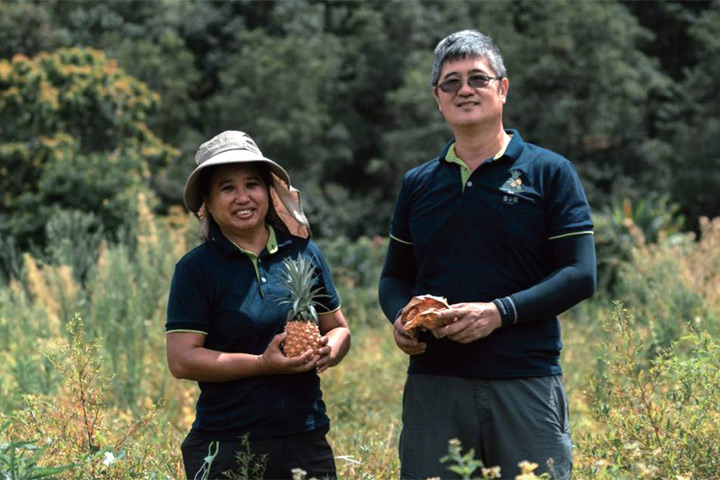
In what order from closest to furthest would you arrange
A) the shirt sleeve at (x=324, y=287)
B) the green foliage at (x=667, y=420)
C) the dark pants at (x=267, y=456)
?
the green foliage at (x=667, y=420), the dark pants at (x=267, y=456), the shirt sleeve at (x=324, y=287)

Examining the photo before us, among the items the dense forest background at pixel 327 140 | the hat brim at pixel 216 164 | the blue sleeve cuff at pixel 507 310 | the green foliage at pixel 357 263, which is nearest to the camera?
the blue sleeve cuff at pixel 507 310

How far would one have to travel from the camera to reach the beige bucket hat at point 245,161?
4051mm

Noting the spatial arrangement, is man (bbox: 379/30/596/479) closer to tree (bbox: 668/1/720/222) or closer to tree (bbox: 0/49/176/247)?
tree (bbox: 0/49/176/247)

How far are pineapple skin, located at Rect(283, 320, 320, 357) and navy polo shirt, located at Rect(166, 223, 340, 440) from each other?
149 millimetres

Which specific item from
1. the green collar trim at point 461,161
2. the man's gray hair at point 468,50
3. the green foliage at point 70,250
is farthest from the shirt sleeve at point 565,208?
Answer: the green foliage at point 70,250

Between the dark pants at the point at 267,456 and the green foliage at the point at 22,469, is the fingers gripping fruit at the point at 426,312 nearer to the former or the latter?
the dark pants at the point at 267,456

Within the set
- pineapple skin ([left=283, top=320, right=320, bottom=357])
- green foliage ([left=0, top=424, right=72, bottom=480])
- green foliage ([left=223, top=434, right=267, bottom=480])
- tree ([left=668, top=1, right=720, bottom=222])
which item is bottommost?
green foliage ([left=223, top=434, right=267, bottom=480])

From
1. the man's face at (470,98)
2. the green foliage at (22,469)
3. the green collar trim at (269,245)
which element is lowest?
the green foliage at (22,469)

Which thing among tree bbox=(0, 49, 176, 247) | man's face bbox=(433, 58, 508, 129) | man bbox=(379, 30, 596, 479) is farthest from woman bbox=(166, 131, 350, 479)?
tree bbox=(0, 49, 176, 247)

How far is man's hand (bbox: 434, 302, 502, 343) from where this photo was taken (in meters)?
3.63

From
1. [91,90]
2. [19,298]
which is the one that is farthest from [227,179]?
[91,90]

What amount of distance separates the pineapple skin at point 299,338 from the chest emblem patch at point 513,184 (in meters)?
0.83

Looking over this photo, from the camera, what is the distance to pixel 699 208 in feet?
96.6

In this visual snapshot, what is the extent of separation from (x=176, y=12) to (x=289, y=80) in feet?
17.3
